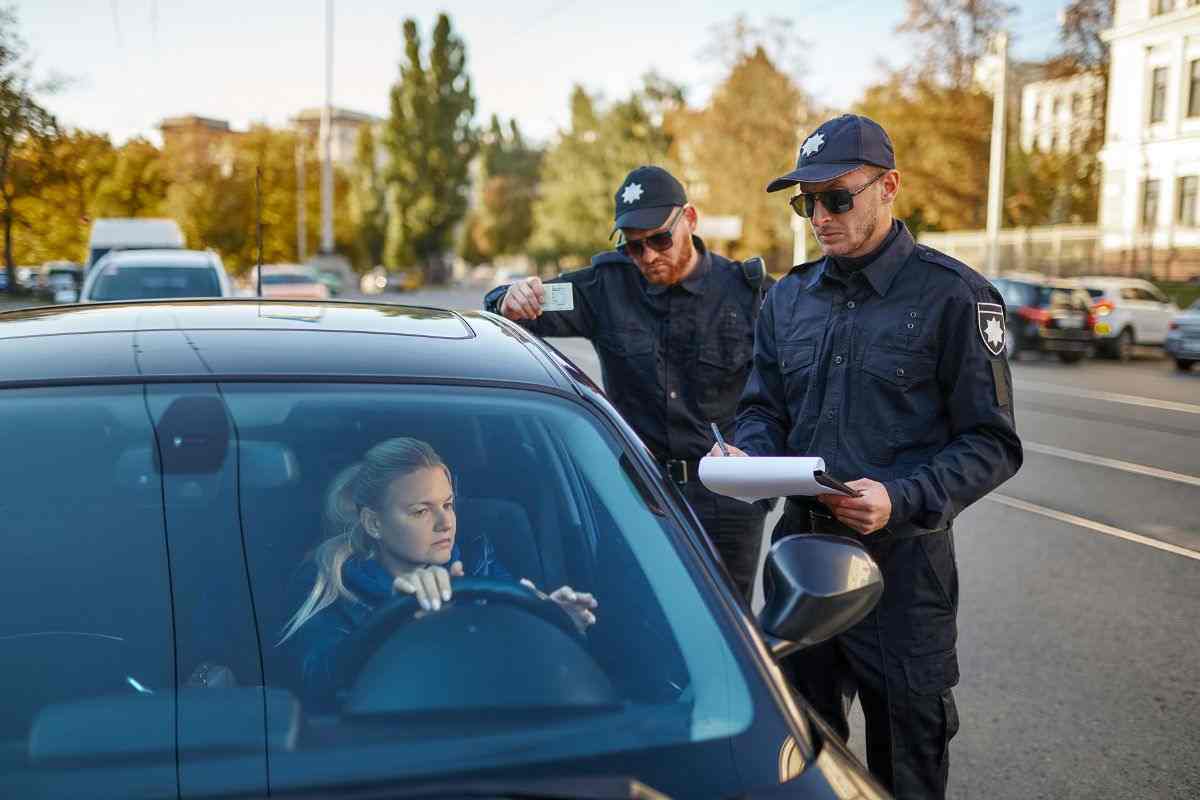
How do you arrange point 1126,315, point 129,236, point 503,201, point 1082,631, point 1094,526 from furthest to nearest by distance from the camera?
point 503,201, point 1126,315, point 129,236, point 1094,526, point 1082,631

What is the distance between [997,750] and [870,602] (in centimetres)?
263

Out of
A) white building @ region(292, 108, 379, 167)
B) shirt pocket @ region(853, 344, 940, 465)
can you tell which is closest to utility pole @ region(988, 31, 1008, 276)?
shirt pocket @ region(853, 344, 940, 465)

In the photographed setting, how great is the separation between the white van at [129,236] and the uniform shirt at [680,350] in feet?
63.7

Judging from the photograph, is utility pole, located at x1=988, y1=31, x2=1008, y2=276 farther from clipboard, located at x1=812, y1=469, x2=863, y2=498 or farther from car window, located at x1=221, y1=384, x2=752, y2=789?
car window, located at x1=221, y1=384, x2=752, y2=789

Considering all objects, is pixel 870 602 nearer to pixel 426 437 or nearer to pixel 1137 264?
pixel 426 437

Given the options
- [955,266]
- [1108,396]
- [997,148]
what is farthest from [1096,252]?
[955,266]

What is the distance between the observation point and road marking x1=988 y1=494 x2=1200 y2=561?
24.8 feet

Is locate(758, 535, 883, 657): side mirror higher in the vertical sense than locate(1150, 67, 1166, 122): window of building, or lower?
lower

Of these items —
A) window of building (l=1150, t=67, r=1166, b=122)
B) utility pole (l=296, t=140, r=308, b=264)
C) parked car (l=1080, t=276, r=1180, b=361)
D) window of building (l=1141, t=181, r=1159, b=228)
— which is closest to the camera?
parked car (l=1080, t=276, r=1180, b=361)

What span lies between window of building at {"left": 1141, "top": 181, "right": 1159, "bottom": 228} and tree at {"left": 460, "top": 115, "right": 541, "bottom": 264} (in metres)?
70.0

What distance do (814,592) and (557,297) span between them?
2159 mm

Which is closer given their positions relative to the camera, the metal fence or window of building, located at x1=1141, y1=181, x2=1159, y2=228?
the metal fence

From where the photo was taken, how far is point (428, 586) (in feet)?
6.87

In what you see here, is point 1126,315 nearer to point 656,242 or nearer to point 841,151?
point 656,242
